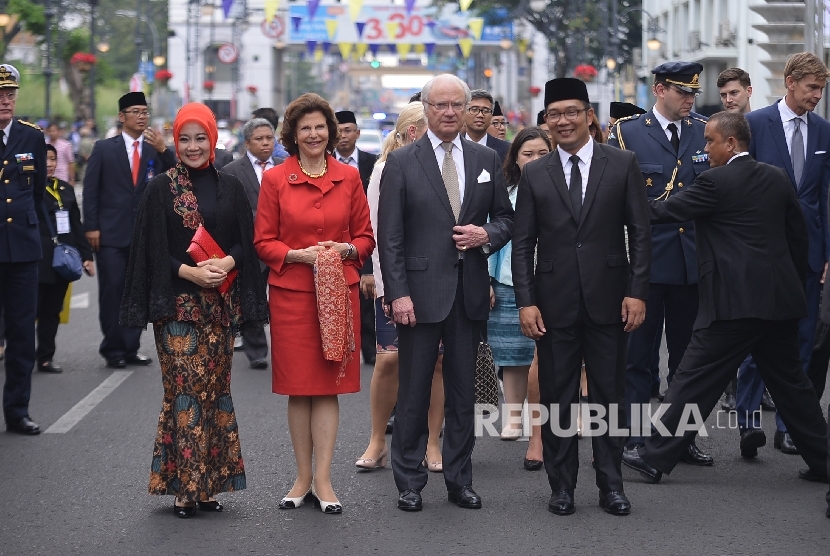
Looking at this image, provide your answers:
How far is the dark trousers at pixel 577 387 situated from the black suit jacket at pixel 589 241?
9 cm

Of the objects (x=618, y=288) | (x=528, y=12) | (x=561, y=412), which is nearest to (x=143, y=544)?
(x=561, y=412)

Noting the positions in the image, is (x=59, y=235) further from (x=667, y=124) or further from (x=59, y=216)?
(x=667, y=124)

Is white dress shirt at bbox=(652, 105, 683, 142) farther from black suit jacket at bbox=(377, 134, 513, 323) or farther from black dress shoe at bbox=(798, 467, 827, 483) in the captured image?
black dress shoe at bbox=(798, 467, 827, 483)

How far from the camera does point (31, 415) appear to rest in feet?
31.0

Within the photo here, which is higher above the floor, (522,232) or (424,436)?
(522,232)

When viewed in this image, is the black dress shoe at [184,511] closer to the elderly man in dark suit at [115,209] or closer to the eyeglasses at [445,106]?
the eyeglasses at [445,106]

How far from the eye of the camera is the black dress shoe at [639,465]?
732 cm

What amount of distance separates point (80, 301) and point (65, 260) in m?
5.94

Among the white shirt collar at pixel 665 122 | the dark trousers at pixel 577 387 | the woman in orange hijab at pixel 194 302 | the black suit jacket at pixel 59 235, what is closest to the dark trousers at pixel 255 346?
the black suit jacket at pixel 59 235

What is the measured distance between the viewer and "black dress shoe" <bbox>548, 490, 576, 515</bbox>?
261 inches

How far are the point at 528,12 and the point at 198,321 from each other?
4471 cm

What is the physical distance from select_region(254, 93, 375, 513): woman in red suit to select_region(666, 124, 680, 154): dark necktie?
2.01 m

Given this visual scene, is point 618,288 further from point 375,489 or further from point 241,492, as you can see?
point 241,492

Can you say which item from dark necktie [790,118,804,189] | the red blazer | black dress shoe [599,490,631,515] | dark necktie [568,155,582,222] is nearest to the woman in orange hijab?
the red blazer
